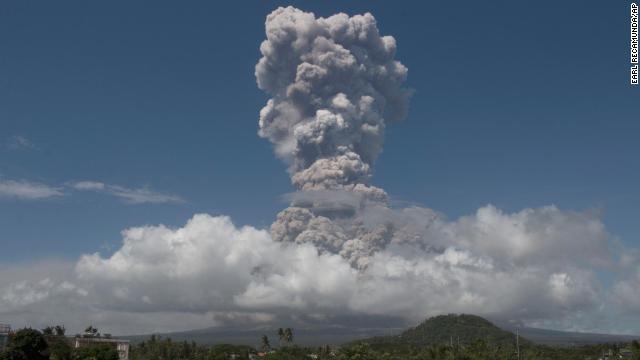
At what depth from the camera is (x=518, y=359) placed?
163375 mm

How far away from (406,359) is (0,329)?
97.4m

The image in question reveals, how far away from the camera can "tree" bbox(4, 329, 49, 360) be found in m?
129

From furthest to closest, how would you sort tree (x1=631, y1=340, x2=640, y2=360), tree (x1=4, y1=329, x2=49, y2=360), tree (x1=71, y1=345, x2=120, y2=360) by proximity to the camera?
1. tree (x1=71, y1=345, x2=120, y2=360)
2. tree (x1=4, y1=329, x2=49, y2=360)
3. tree (x1=631, y1=340, x2=640, y2=360)

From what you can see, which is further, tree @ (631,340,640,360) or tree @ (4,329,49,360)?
tree @ (4,329,49,360)

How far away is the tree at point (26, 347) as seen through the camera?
423 feet

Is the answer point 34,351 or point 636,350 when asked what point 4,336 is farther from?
point 636,350

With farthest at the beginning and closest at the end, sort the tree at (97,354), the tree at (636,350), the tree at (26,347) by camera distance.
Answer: the tree at (97,354) < the tree at (26,347) < the tree at (636,350)

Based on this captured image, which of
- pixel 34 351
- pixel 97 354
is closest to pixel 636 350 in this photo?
pixel 97 354

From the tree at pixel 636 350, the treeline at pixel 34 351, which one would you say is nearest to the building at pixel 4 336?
the treeline at pixel 34 351

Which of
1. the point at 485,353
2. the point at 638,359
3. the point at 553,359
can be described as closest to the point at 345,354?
the point at 485,353

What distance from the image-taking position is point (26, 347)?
131m

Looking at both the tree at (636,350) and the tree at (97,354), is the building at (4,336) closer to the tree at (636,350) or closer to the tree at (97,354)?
the tree at (97,354)

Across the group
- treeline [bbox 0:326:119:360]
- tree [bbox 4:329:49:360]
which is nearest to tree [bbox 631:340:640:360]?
treeline [bbox 0:326:119:360]

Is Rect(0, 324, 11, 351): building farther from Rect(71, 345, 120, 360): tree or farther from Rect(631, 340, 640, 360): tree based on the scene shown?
Rect(631, 340, 640, 360): tree
